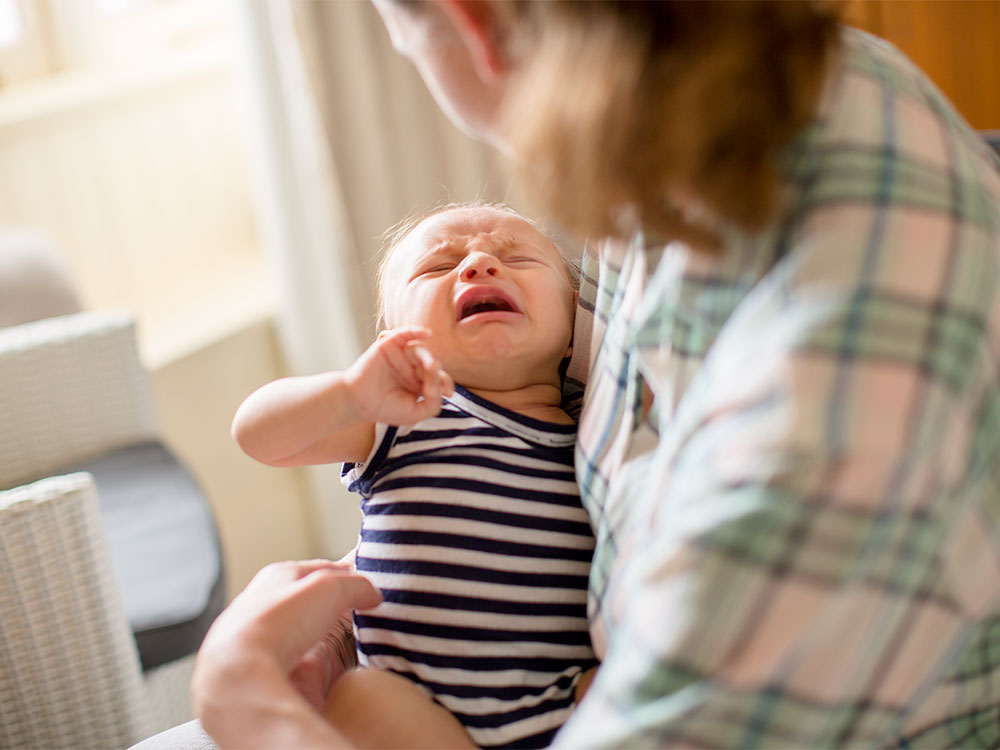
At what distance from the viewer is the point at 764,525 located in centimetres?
59

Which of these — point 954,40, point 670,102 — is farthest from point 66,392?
point 954,40

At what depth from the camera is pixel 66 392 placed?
1.90 m

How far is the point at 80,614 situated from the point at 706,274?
1.05m

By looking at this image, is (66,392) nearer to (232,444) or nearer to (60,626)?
(60,626)

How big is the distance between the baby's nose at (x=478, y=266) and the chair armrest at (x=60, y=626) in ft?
2.04

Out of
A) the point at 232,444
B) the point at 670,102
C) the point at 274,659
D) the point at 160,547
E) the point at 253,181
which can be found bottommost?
the point at 232,444

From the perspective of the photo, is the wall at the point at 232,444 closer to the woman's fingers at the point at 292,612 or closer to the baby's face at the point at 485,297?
the baby's face at the point at 485,297

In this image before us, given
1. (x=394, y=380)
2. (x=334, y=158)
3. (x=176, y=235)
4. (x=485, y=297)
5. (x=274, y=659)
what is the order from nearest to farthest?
(x=274, y=659) < (x=394, y=380) < (x=485, y=297) < (x=334, y=158) < (x=176, y=235)

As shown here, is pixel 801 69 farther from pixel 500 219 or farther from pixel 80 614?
pixel 80 614

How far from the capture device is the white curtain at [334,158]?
101 inches

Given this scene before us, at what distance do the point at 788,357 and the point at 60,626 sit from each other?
114 centimetres

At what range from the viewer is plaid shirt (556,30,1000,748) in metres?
0.59

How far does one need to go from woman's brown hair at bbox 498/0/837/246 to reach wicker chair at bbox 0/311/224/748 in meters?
0.97

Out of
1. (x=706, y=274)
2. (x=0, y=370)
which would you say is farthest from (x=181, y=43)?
(x=706, y=274)
